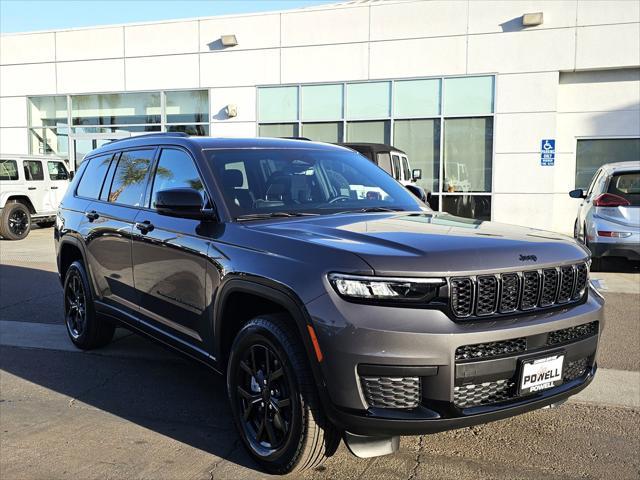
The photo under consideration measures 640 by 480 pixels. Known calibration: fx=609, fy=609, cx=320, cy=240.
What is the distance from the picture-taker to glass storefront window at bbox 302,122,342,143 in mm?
17828

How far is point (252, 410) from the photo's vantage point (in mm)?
3338

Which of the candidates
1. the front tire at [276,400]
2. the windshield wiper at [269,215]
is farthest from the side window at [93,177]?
the front tire at [276,400]

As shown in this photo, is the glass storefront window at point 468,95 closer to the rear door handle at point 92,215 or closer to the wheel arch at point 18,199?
the wheel arch at point 18,199

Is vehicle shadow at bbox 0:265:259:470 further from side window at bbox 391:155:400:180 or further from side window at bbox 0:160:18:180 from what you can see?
side window at bbox 0:160:18:180

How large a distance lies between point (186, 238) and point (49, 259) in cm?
864

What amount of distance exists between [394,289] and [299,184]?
61.1 inches

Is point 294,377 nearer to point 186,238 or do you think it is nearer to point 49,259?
point 186,238

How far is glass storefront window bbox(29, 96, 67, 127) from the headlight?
66.6 feet

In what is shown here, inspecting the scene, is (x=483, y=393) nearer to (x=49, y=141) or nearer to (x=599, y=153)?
(x=599, y=153)

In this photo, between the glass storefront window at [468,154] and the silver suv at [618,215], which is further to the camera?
the glass storefront window at [468,154]

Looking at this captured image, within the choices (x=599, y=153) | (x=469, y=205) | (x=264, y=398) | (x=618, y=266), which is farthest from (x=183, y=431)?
(x=599, y=153)

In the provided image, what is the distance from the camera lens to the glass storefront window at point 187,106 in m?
19.1

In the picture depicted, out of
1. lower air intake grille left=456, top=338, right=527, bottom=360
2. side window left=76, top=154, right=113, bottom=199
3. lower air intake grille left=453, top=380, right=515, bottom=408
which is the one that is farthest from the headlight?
side window left=76, top=154, right=113, bottom=199

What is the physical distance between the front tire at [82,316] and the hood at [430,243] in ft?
8.52
